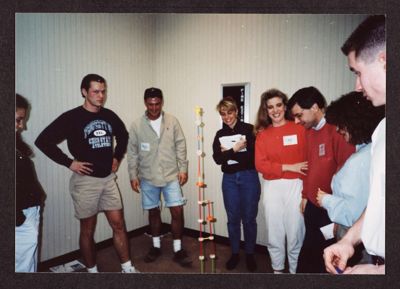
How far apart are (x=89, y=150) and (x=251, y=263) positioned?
1.53m

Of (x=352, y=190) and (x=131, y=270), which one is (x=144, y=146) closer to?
(x=131, y=270)

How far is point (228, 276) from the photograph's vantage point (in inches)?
93.4

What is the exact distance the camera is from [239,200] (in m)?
2.49

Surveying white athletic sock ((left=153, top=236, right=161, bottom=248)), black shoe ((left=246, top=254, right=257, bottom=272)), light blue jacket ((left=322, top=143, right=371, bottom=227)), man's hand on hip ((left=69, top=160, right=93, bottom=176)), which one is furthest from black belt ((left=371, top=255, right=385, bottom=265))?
man's hand on hip ((left=69, top=160, right=93, bottom=176))

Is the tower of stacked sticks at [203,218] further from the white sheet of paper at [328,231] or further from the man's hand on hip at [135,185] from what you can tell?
the white sheet of paper at [328,231]

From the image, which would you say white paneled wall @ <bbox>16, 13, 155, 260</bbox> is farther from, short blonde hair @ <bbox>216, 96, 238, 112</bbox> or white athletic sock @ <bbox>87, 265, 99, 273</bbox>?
short blonde hair @ <bbox>216, 96, 238, 112</bbox>

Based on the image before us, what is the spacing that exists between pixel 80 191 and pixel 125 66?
40.4 inches

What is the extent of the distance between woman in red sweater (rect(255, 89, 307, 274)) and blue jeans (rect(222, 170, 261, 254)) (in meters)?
0.10

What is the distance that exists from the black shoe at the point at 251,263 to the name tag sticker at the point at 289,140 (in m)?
0.93

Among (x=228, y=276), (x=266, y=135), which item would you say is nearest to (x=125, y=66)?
(x=266, y=135)

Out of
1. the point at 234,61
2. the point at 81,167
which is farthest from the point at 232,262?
the point at 234,61

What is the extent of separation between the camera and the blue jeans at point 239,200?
2453 mm

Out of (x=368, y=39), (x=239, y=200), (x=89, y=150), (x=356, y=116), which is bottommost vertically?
(x=239, y=200)

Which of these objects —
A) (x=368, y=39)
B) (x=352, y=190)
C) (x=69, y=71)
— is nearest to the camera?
(x=352, y=190)
